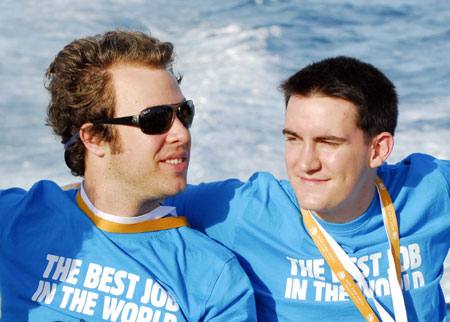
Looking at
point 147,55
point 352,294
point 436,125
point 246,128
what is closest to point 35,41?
point 246,128

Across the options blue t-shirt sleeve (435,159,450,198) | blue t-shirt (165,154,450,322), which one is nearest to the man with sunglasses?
blue t-shirt (165,154,450,322)

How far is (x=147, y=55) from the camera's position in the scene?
9.30ft

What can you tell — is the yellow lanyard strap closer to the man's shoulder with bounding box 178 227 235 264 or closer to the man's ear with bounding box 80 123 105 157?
the man's shoulder with bounding box 178 227 235 264

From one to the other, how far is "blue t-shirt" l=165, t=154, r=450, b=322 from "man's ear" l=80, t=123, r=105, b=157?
0.57 m

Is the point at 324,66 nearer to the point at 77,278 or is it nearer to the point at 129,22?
the point at 77,278

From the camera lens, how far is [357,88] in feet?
9.23

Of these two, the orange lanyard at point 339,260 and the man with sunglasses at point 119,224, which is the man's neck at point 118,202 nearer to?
the man with sunglasses at point 119,224

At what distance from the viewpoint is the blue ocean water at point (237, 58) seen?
7105 mm

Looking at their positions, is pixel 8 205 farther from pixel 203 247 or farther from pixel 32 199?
pixel 203 247

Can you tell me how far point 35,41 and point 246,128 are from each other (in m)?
4.36

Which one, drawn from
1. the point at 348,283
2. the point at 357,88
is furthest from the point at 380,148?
the point at 348,283

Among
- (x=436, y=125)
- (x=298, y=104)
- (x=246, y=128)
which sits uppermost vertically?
(x=298, y=104)

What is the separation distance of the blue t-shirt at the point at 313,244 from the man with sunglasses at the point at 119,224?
21cm

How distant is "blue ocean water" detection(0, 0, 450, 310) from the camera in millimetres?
7105
